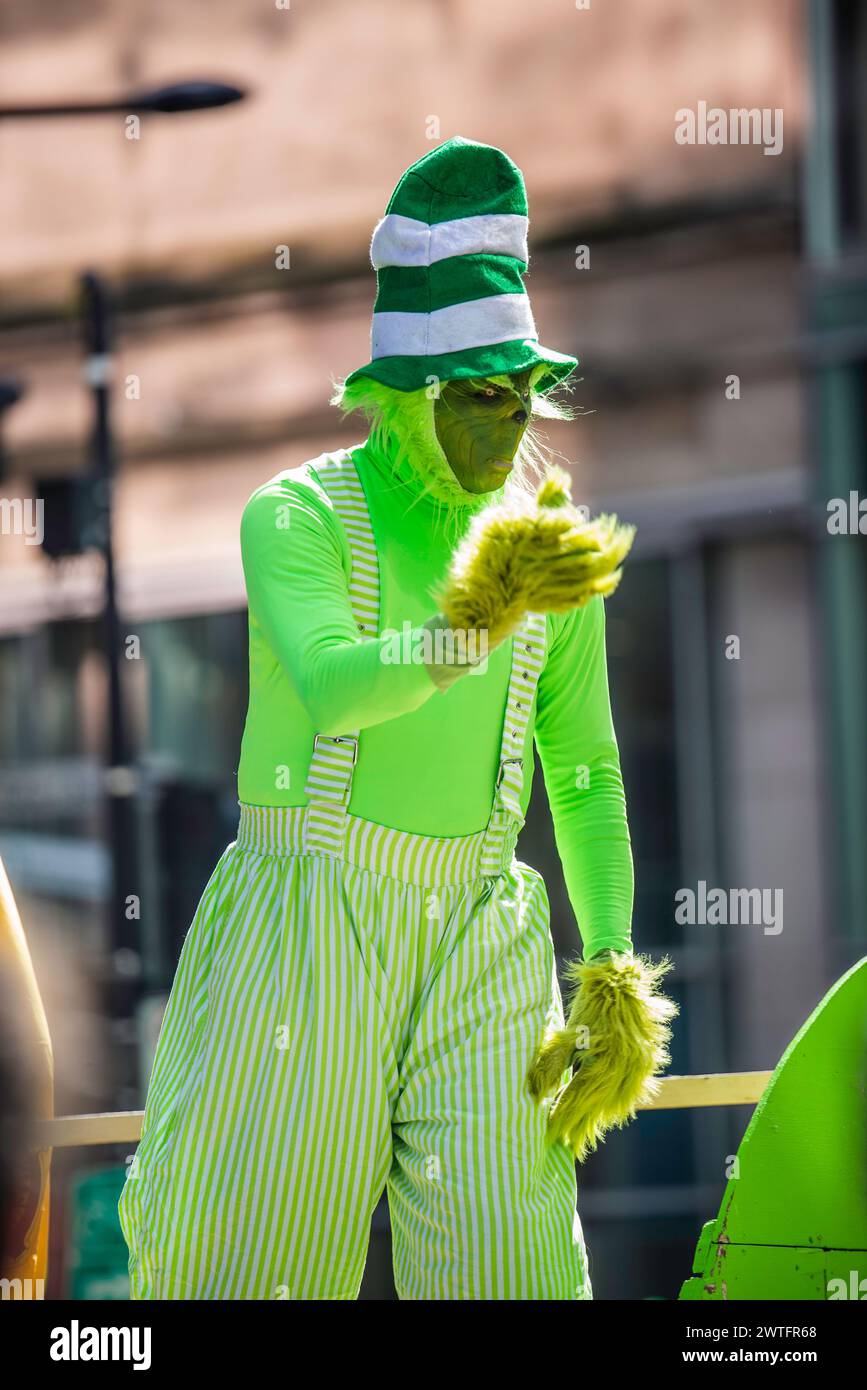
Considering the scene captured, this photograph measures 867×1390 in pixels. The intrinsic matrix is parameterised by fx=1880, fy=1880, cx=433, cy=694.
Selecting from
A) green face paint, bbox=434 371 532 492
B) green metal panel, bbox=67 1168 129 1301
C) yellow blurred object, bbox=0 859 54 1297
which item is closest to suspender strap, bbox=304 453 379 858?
green face paint, bbox=434 371 532 492

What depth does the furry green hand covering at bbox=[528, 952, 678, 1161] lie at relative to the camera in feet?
7.28

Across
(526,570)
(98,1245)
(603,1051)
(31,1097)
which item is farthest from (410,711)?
(98,1245)

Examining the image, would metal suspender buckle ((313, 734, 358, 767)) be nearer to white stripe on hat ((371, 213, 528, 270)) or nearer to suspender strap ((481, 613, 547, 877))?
suspender strap ((481, 613, 547, 877))

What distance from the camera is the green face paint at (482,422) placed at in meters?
2.18

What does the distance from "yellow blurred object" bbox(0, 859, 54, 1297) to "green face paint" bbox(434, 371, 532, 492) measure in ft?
2.76

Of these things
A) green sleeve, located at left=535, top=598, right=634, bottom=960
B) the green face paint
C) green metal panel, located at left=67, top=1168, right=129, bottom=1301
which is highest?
the green face paint

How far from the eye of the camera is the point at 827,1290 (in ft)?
7.36

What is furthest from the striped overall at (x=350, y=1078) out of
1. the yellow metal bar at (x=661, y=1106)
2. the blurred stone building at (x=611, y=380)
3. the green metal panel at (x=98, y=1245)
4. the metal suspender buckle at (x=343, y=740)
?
the blurred stone building at (x=611, y=380)

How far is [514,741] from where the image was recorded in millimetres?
2260

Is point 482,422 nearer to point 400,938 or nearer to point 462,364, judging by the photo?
point 462,364

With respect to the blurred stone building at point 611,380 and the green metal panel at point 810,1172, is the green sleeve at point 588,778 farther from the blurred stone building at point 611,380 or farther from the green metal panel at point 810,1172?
the blurred stone building at point 611,380

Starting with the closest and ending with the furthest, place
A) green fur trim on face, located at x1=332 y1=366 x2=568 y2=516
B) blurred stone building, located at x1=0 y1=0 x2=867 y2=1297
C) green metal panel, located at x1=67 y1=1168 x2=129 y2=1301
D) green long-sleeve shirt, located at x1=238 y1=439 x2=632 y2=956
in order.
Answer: green long-sleeve shirt, located at x1=238 y1=439 x2=632 y2=956 → green fur trim on face, located at x1=332 y1=366 x2=568 y2=516 → green metal panel, located at x1=67 y1=1168 x2=129 y2=1301 → blurred stone building, located at x1=0 y1=0 x2=867 y2=1297

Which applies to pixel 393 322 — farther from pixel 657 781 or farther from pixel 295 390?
pixel 295 390

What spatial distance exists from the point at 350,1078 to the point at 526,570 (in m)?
0.64
